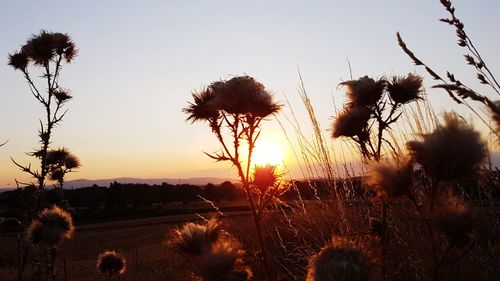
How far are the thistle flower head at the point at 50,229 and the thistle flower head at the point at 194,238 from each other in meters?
2.71

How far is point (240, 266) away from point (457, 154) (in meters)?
0.98

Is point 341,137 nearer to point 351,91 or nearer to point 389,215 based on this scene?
point 351,91

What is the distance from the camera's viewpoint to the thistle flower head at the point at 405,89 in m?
3.68

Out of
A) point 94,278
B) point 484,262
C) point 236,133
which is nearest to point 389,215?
point 484,262

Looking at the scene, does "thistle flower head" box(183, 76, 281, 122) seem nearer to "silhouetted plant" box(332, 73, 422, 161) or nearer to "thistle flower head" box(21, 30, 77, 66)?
"silhouetted plant" box(332, 73, 422, 161)

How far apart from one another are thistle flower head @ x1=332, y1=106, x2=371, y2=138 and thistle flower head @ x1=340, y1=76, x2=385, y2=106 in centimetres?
5

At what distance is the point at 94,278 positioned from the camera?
9.88 metres

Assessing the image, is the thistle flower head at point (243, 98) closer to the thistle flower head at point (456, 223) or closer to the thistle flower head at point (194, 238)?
the thistle flower head at point (194, 238)

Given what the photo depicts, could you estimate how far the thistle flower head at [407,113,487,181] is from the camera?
1.78m

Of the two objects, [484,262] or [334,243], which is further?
[484,262]

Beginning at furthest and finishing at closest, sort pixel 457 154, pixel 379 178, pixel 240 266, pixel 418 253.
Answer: pixel 418 253 → pixel 240 266 → pixel 379 178 → pixel 457 154

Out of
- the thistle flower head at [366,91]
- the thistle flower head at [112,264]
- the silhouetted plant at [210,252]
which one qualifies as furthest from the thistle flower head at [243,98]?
the thistle flower head at [112,264]

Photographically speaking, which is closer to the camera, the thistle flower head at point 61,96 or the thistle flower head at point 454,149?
the thistle flower head at point 454,149

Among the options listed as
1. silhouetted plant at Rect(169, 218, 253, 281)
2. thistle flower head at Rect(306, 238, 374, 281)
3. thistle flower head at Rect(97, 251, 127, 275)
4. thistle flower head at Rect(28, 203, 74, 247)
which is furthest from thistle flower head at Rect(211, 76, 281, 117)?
thistle flower head at Rect(97, 251, 127, 275)
